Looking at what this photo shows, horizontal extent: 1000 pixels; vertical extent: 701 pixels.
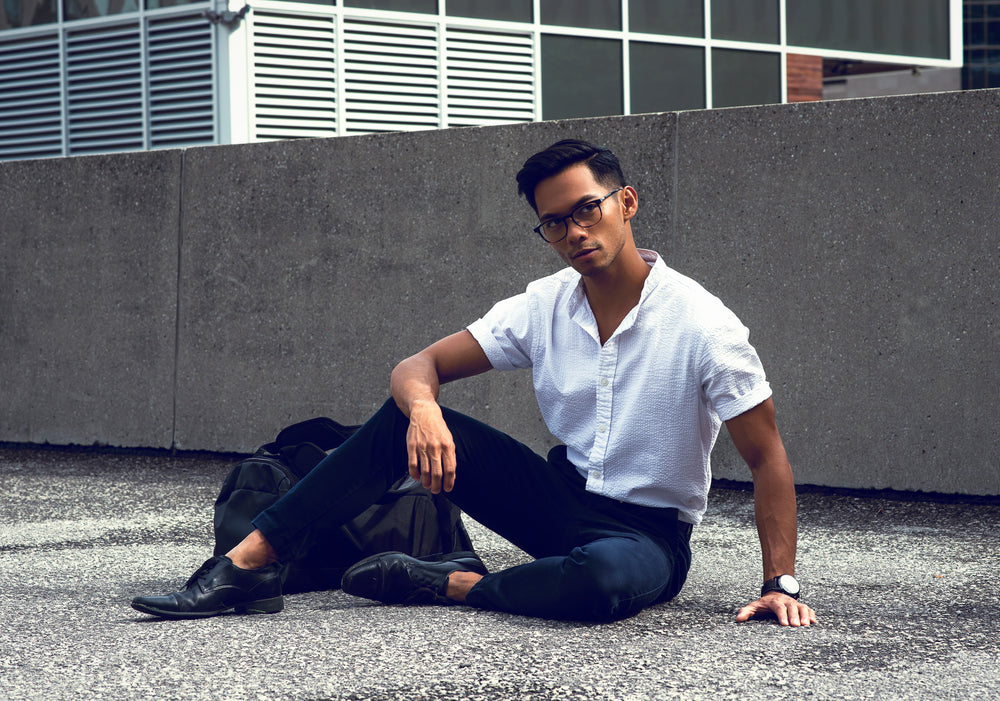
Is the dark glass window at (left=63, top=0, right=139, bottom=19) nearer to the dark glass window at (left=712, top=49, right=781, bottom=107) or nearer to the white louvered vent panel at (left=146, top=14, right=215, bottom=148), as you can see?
the white louvered vent panel at (left=146, top=14, right=215, bottom=148)

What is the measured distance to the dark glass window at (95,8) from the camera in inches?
507

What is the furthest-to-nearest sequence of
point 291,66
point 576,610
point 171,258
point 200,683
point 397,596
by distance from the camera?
1. point 291,66
2. point 171,258
3. point 397,596
4. point 576,610
5. point 200,683

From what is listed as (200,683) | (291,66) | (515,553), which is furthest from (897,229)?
(291,66)

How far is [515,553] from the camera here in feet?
16.1

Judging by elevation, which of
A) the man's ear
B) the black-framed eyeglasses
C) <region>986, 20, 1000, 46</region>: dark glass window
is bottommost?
the black-framed eyeglasses

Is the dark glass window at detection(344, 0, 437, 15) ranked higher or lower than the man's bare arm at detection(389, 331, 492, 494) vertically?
higher

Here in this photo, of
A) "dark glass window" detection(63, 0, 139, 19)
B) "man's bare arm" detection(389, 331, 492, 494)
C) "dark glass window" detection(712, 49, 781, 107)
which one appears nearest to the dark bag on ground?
"man's bare arm" detection(389, 331, 492, 494)

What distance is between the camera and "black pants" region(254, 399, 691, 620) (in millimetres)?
3549

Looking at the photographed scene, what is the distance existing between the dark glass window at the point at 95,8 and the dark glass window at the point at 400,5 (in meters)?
2.17

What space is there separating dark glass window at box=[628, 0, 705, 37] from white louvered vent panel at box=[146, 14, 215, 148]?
5.11 meters

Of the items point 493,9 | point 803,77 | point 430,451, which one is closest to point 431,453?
point 430,451

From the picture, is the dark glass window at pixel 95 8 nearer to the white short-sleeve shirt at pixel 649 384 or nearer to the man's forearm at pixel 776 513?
the white short-sleeve shirt at pixel 649 384

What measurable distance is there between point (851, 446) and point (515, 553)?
1.77 metres

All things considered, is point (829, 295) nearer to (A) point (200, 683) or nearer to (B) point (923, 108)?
(B) point (923, 108)
